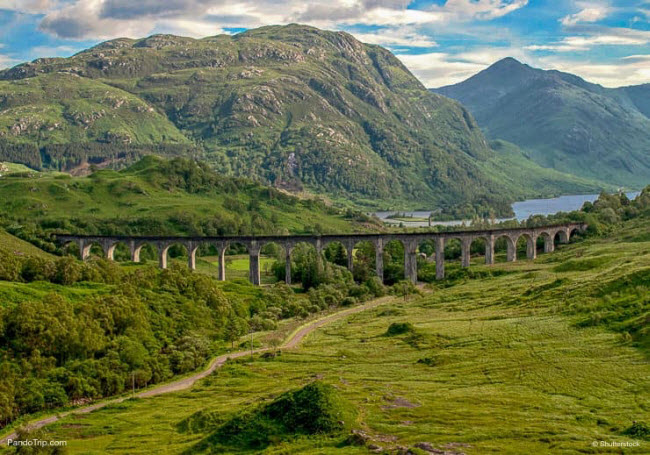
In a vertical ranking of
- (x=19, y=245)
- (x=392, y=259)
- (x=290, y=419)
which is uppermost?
(x=19, y=245)

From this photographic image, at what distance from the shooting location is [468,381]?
211 ft

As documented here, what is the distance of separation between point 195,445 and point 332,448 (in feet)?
36.0

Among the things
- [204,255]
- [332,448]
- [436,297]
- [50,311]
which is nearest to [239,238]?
[204,255]

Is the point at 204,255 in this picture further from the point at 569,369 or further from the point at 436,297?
the point at 569,369

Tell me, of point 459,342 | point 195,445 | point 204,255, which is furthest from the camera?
point 204,255

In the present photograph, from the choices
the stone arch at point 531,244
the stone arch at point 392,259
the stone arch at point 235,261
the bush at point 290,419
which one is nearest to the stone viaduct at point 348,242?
the stone arch at point 531,244

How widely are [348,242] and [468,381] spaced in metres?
91.6

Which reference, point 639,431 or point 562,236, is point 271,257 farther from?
point 639,431

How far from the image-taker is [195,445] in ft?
173

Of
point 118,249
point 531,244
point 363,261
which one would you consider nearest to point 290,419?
point 363,261

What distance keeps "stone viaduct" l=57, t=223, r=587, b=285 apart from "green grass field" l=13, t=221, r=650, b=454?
44324mm

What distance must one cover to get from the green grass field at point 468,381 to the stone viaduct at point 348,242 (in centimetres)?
4432

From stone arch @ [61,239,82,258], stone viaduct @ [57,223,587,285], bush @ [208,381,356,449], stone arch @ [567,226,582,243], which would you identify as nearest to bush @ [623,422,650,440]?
bush @ [208,381,356,449]

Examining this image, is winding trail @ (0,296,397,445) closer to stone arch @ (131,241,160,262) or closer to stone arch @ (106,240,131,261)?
stone arch @ (131,241,160,262)
